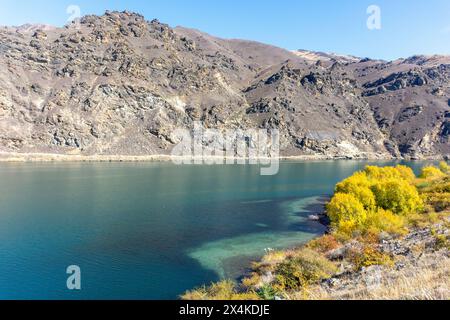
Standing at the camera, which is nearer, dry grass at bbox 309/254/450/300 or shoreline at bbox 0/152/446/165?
dry grass at bbox 309/254/450/300

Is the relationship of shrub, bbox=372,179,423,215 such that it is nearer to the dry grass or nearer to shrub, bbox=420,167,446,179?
the dry grass

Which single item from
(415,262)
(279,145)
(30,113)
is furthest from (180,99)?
(415,262)

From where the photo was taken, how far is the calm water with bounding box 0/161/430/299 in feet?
78.0

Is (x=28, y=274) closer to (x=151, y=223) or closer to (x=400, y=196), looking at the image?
(x=151, y=223)

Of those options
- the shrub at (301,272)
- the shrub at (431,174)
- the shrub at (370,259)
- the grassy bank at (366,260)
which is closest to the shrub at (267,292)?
the grassy bank at (366,260)

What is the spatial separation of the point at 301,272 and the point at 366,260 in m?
3.61

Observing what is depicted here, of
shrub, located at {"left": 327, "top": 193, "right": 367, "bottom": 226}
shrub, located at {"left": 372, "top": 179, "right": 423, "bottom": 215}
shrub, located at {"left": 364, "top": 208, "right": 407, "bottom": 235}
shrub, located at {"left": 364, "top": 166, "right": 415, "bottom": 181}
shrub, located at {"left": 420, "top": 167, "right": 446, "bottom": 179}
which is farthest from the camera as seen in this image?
shrub, located at {"left": 420, "top": 167, "right": 446, "bottom": 179}

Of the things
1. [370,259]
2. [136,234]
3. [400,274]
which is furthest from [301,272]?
[136,234]

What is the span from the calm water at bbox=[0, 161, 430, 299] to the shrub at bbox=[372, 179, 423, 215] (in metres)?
7.46

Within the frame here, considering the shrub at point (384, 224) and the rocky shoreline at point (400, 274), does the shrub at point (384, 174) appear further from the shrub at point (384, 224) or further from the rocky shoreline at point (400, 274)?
the rocky shoreline at point (400, 274)

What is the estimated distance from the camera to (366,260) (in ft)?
64.2

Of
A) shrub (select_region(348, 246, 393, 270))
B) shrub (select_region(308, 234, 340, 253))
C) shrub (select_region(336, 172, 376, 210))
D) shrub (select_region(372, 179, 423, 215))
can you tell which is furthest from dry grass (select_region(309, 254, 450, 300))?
shrub (select_region(372, 179, 423, 215))
